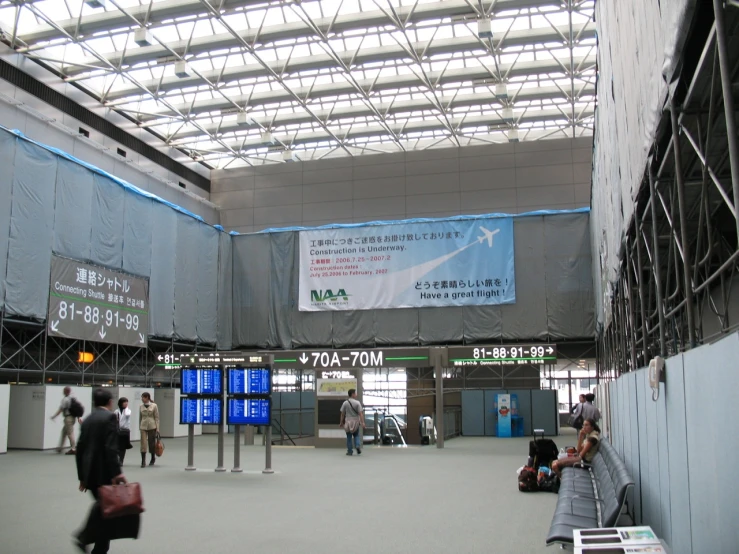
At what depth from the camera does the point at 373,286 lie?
102 ft

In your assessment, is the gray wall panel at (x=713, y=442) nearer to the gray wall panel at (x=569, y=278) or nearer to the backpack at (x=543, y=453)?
the backpack at (x=543, y=453)

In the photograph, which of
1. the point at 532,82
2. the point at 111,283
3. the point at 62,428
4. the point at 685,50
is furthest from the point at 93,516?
the point at 532,82

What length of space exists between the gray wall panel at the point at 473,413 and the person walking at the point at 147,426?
46.8 ft

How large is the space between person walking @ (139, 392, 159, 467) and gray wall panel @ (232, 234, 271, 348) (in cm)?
1616

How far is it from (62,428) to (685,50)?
18649mm

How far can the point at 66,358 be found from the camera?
2441cm

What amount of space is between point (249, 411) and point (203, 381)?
3.98ft

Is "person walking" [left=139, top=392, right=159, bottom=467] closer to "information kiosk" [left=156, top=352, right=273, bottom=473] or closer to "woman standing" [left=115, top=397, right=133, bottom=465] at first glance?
"woman standing" [left=115, top=397, right=133, bottom=465]

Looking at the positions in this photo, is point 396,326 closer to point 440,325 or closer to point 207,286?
point 440,325

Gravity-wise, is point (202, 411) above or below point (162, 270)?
below

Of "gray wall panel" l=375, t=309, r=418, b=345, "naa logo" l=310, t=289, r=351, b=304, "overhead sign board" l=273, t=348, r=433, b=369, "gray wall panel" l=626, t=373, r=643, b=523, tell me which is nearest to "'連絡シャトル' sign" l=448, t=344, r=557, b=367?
"overhead sign board" l=273, t=348, r=433, b=369

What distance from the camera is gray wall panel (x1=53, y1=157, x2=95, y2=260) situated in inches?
892

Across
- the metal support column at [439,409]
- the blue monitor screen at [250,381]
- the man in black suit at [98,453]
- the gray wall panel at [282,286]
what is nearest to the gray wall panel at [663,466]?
the man in black suit at [98,453]

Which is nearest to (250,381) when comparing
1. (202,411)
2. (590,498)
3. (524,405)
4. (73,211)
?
(202,411)
